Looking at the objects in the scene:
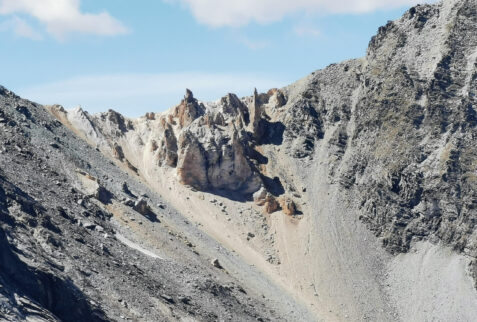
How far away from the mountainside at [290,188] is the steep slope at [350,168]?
0.25m

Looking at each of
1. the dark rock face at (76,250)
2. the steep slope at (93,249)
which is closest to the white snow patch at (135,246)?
the steep slope at (93,249)

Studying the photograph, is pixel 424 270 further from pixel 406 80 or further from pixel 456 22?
pixel 456 22

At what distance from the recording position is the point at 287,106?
152500 mm

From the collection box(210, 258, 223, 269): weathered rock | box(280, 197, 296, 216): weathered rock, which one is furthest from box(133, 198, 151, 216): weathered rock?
box(280, 197, 296, 216): weathered rock

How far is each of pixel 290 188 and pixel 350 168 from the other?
10410 mm

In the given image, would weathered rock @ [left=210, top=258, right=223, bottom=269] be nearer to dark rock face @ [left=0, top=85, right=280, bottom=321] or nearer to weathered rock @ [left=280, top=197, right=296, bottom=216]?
dark rock face @ [left=0, top=85, right=280, bottom=321]

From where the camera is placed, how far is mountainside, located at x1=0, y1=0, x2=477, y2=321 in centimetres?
9594

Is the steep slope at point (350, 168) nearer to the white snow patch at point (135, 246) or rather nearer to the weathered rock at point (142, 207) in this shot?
the weathered rock at point (142, 207)

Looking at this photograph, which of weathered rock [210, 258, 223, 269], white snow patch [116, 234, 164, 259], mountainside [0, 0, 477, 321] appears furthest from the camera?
weathered rock [210, 258, 223, 269]

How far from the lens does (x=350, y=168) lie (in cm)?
13638

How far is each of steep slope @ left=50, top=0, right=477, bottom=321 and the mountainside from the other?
25 cm

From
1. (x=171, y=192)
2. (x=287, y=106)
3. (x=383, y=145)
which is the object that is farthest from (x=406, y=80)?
(x=171, y=192)

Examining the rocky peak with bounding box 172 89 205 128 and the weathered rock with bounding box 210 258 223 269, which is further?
the rocky peak with bounding box 172 89 205 128

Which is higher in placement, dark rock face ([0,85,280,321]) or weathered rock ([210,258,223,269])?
dark rock face ([0,85,280,321])
